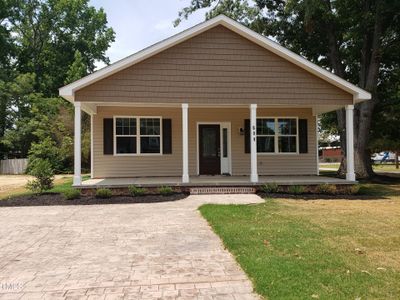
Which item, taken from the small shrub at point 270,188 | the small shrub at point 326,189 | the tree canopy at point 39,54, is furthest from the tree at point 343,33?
the tree canopy at point 39,54

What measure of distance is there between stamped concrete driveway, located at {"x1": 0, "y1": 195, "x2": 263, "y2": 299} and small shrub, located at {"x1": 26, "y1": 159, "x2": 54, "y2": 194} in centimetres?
320

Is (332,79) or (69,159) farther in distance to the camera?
(69,159)

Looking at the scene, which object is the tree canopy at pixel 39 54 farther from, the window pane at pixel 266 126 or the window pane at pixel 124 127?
the window pane at pixel 266 126

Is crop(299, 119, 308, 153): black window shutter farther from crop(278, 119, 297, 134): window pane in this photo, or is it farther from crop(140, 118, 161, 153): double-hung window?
crop(140, 118, 161, 153): double-hung window

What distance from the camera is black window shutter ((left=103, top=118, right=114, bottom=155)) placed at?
14.2 meters

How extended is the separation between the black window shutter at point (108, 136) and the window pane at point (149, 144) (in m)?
1.09

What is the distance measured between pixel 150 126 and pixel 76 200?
15.2 ft

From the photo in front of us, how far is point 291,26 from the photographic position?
19.9m

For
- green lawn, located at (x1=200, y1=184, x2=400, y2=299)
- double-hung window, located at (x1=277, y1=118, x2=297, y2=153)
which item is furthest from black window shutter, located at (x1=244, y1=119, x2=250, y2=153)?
green lawn, located at (x1=200, y1=184, x2=400, y2=299)

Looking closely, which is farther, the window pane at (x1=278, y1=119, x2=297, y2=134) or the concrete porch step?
the window pane at (x1=278, y1=119, x2=297, y2=134)

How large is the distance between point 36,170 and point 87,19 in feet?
118

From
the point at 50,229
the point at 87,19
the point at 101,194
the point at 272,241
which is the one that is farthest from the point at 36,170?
the point at 87,19

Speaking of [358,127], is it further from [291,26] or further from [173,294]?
[173,294]

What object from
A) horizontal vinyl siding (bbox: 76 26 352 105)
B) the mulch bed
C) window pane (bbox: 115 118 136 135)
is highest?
horizontal vinyl siding (bbox: 76 26 352 105)
